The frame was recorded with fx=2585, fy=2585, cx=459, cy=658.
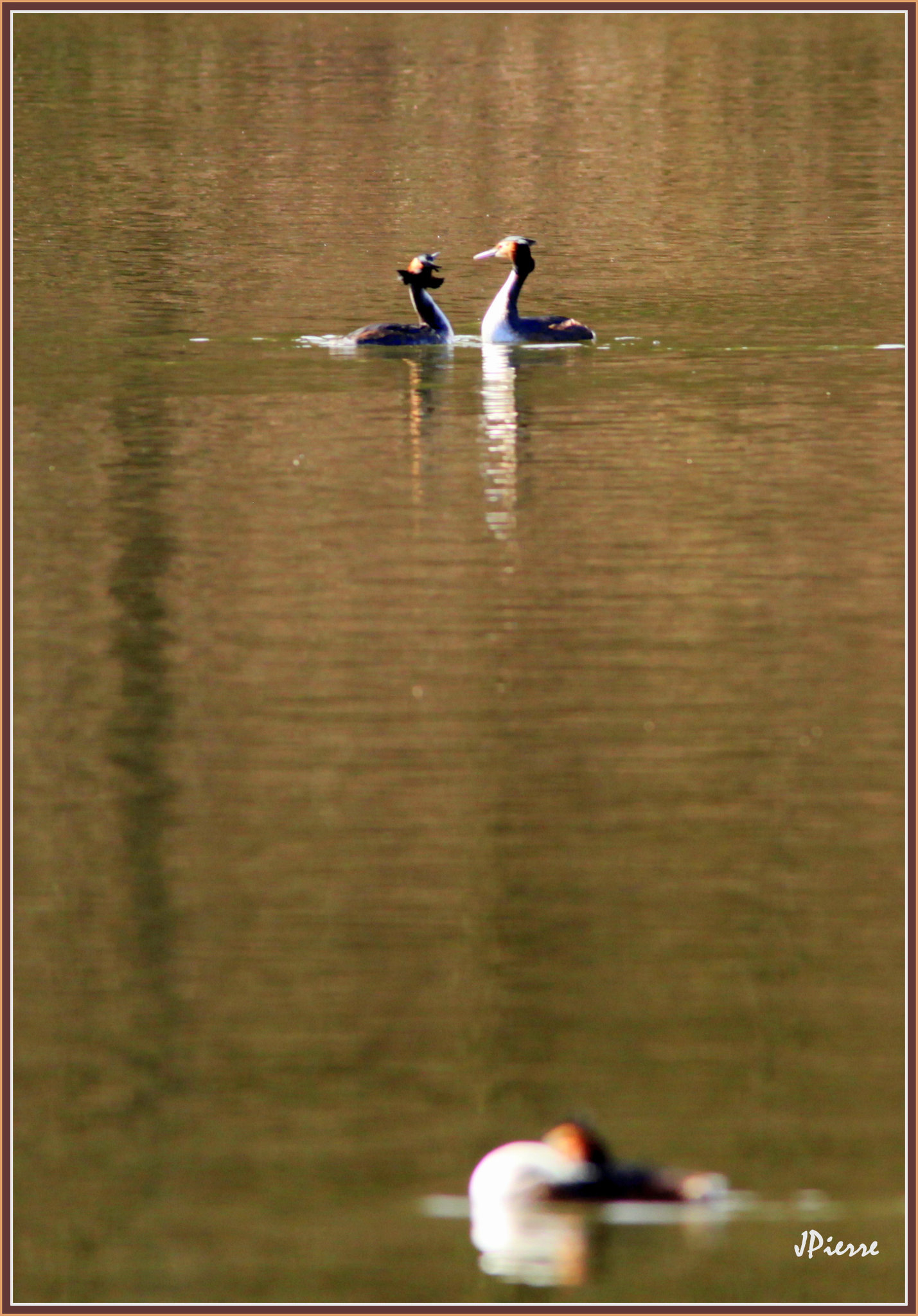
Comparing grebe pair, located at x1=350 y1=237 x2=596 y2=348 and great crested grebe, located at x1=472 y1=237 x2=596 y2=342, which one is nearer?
grebe pair, located at x1=350 y1=237 x2=596 y2=348

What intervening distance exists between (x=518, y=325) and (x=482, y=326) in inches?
40.3

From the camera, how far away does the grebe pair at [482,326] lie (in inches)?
1130

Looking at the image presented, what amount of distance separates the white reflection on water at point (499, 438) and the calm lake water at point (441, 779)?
0.31 ft

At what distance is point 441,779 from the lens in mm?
14148

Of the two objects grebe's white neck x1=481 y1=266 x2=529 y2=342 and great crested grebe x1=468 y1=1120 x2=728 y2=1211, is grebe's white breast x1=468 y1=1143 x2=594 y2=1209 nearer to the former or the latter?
great crested grebe x1=468 y1=1120 x2=728 y2=1211

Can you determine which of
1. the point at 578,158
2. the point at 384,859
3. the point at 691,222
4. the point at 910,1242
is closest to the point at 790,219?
the point at 691,222

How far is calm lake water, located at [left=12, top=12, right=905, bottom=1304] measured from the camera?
9.85m

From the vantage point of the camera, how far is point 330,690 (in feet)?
52.0

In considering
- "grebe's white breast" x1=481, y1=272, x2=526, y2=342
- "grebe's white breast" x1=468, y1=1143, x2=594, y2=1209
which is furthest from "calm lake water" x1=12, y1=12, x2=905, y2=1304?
"grebe's white breast" x1=481, y1=272, x2=526, y2=342

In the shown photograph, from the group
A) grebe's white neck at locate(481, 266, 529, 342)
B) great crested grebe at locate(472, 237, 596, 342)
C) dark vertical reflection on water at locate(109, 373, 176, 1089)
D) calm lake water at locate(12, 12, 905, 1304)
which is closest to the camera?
calm lake water at locate(12, 12, 905, 1304)

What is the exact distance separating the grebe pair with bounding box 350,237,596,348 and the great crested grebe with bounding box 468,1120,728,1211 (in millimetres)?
19589

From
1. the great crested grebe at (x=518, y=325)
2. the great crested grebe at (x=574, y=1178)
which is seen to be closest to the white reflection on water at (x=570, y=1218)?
the great crested grebe at (x=574, y=1178)
